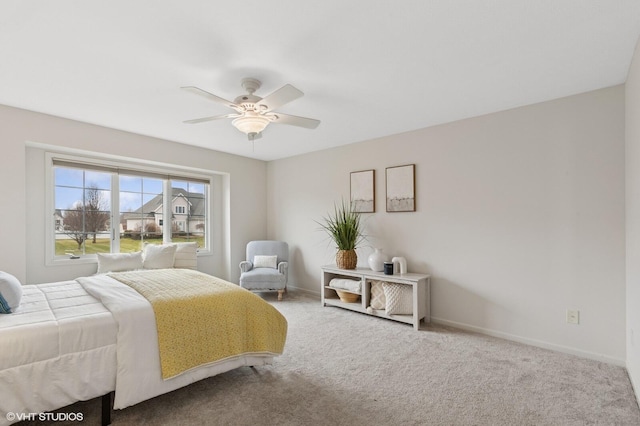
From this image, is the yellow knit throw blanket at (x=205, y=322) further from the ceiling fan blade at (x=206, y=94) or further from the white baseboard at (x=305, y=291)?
the white baseboard at (x=305, y=291)

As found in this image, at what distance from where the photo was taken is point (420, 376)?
240 cm

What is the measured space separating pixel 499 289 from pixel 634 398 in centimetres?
124

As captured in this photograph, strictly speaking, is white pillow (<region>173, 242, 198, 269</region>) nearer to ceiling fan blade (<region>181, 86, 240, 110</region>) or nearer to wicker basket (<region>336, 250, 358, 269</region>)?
wicker basket (<region>336, 250, 358, 269</region>)

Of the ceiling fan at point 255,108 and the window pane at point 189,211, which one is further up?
the ceiling fan at point 255,108

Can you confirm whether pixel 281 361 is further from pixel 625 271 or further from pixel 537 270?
pixel 625 271

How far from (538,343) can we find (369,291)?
1785mm

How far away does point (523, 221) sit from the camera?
10.0 feet

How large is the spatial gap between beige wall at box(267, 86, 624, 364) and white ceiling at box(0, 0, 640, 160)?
0.31m

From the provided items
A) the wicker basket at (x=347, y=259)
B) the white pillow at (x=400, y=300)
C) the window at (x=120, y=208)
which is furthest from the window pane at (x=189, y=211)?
the white pillow at (x=400, y=300)

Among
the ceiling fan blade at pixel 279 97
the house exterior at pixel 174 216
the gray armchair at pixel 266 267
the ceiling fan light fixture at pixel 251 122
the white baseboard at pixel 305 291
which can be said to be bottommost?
the white baseboard at pixel 305 291

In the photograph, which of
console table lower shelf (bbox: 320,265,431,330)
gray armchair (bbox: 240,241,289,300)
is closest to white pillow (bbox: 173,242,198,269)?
gray armchair (bbox: 240,241,289,300)

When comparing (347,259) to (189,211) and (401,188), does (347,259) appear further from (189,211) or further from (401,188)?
(189,211)

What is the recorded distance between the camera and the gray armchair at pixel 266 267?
4.55 m

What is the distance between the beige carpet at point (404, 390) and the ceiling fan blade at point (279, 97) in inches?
82.7
